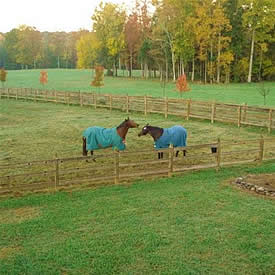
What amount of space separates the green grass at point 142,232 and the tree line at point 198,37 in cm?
4124

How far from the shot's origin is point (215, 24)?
46.7 meters

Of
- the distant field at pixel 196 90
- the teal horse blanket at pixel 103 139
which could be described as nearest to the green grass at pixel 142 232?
the teal horse blanket at pixel 103 139

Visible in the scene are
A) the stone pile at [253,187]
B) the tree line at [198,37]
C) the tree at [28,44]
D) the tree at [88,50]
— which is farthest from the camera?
the tree at [28,44]

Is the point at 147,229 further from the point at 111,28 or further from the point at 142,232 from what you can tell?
the point at 111,28

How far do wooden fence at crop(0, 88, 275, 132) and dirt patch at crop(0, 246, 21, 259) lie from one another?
1418 centimetres

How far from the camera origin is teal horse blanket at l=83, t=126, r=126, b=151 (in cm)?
1226

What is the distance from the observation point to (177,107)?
2205 cm

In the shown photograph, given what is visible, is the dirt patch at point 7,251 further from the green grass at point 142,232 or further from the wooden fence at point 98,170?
the wooden fence at point 98,170

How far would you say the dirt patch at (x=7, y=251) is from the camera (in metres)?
6.14

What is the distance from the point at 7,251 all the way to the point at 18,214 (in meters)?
1.78

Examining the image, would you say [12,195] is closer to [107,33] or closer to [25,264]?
[25,264]

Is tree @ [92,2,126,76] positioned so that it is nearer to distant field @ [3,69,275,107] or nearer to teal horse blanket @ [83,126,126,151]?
distant field @ [3,69,275,107]

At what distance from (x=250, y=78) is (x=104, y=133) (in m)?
41.6

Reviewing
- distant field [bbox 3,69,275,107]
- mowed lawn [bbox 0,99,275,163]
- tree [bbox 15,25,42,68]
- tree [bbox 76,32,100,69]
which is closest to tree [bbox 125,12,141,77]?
tree [bbox 76,32,100,69]
